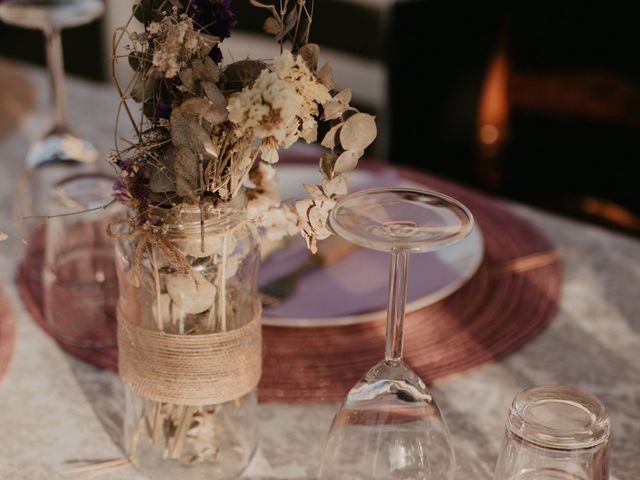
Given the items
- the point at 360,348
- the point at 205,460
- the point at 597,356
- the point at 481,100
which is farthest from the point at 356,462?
the point at 481,100

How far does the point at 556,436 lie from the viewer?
2.10 ft

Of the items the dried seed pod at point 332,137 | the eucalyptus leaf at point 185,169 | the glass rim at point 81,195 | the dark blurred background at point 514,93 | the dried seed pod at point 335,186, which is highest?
the dried seed pod at point 332,137

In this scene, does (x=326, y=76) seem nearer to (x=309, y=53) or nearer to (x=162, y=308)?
(x=309, y=53)

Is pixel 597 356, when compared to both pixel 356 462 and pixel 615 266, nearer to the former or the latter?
pixel 615 266

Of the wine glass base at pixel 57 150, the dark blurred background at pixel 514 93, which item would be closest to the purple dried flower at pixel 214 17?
the wine glass base at pixel 57 150

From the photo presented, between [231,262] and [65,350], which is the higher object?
[231,262]

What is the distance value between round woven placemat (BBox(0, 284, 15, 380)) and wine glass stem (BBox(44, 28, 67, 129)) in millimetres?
247

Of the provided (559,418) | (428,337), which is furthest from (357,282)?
(559,418)

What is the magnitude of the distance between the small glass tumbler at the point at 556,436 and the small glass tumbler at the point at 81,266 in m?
0.45

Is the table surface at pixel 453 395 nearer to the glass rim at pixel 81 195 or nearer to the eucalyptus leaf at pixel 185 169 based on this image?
the glass rim at pixel 81 195

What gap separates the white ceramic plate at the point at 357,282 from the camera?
Result: 96cm

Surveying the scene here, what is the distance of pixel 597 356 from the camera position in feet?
3.12

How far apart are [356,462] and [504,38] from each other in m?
1.63

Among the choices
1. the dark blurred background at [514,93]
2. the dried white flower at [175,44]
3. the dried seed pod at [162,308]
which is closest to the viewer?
the dried white flower at [175,44]
